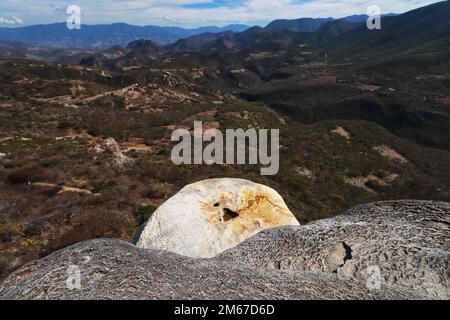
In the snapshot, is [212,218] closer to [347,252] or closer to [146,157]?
[347,252]

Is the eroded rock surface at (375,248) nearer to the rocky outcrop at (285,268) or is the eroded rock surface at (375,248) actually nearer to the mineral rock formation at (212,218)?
the rocky outcrop at (285,268)

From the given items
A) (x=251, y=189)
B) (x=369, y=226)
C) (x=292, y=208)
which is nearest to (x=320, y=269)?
(x=369, y=226)

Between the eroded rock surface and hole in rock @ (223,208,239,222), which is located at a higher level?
the eroded rock surface

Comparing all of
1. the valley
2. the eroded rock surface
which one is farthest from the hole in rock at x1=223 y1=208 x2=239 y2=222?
the valley

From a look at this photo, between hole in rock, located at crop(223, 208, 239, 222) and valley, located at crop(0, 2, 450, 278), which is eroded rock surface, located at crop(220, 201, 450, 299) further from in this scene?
valley, located at crop(0, 2, 450, 278)

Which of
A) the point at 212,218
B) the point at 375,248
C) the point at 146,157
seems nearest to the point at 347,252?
the point at 375,248

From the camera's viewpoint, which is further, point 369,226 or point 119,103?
point 119,103

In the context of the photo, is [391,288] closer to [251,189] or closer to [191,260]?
[191,260]
